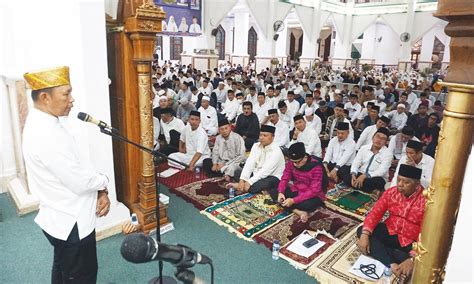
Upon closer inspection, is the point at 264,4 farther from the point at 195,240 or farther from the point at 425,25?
the point at 195,240

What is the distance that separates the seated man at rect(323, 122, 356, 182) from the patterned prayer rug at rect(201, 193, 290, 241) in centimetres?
118

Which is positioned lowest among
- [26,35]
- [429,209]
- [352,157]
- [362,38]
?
[352,157]

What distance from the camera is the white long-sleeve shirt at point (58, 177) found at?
1554 mm

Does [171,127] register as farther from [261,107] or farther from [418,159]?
[418,159]

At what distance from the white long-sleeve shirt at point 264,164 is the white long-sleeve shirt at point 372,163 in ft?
3.33

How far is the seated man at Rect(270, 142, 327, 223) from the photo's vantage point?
3.34 m

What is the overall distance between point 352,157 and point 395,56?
17898mm

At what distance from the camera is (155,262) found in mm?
2629

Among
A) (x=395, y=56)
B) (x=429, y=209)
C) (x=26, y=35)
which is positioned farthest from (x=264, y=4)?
(x=429, y=209)

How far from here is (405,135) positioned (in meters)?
4.75

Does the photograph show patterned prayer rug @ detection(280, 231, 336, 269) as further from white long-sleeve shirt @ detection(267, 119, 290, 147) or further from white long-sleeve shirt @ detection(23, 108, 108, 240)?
white long-sleeve shirt @ detection(267, 119, 290, 147)

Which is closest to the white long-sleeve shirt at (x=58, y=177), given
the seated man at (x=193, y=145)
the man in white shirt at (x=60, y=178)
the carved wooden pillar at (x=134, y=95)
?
the man in white shirt at (x=60, y=178)

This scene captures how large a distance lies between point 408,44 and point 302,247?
1785 centimetres

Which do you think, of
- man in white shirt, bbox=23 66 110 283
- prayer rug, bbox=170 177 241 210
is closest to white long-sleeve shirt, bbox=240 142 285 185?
prayer rug, bbox=170 177 241 210
